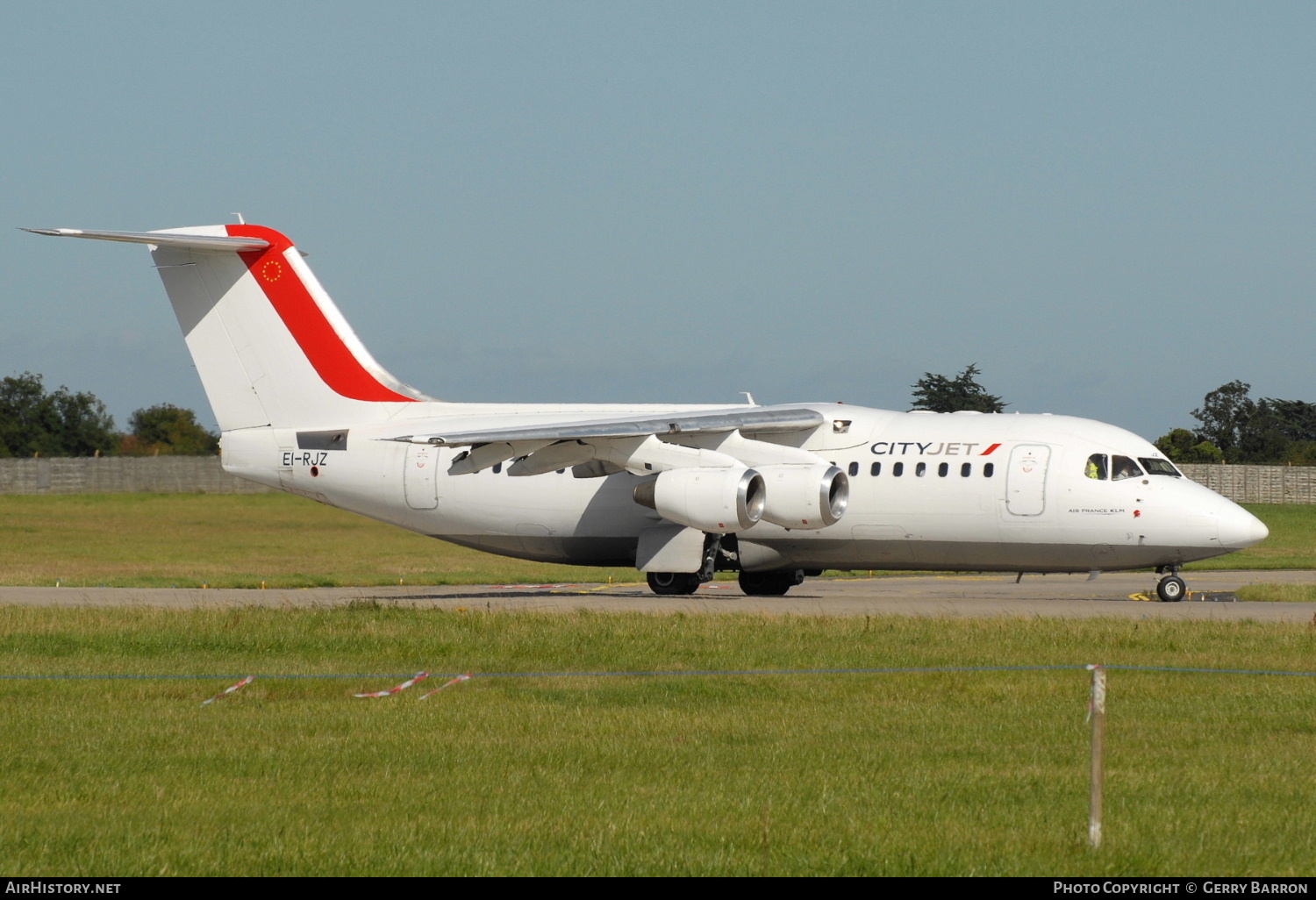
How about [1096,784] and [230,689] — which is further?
[230,689]

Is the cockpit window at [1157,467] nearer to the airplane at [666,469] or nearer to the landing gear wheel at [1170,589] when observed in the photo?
the airplane at [666,469]

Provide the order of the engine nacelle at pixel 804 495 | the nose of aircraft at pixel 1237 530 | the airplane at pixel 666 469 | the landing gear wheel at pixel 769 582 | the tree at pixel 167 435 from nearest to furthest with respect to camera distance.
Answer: the nose of aircraft at pixel 1237 530 < the airplane at pixel 666 469 < the engine nacelle at pixel 804 495 < the landing gear wheel at pixel 769 582 < the tree at pixel 167 435

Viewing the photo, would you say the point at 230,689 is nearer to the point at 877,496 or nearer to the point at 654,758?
the point at 654,758

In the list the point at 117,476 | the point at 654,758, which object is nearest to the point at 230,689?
the point at 654,758

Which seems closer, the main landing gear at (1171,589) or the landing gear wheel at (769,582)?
the main landing gear at (1171,589)

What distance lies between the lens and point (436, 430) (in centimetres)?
2588

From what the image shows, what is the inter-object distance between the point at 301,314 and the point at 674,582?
7925mm

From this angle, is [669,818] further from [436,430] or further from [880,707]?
[436,430]

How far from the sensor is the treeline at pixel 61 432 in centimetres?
9788

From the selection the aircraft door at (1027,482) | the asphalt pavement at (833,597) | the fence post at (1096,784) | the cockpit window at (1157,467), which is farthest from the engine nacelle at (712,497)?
the fence post at (1096,784)

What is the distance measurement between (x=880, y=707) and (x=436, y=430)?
1485cm

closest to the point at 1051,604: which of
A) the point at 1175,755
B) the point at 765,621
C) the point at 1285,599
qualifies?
the point at 1285,599

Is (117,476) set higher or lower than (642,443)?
lower

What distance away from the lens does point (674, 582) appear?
25.5m
